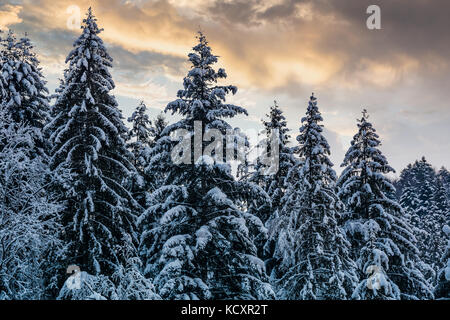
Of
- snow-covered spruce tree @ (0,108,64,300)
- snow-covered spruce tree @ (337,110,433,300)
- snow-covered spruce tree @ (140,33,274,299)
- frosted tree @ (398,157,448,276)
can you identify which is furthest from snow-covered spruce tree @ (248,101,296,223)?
frosted tree @ (398,157,448,276)

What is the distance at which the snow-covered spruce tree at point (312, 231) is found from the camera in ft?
63.6

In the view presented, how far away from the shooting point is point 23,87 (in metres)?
23.0

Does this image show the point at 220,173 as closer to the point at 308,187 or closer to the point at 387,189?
the point at 308,187

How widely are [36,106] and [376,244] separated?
75.2 ft

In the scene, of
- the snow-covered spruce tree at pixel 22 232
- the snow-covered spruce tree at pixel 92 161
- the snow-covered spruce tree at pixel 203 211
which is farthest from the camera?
the snow-covered spruce tree at pixel 92 161

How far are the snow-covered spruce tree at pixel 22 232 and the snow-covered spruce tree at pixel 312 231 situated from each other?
39.8 ft

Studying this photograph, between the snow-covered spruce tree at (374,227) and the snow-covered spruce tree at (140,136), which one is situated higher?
the snow-covered spruce tree at (140,136)

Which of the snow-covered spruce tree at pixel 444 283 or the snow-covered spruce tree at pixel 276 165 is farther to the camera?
the snow-covered spruce tree at pixel 276 165

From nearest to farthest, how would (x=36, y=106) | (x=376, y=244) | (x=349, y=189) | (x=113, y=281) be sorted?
(x=113, y=281), (x=376, y=244), (x=349, y=189), (x=36, y=106)

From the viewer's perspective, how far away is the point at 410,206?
164ft

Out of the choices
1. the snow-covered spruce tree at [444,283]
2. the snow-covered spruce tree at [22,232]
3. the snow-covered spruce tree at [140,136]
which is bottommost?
the snow-covered spruce tree at [444,283]

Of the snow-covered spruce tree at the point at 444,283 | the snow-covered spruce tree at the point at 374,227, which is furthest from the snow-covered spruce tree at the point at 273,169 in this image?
the snow-covered spruce tree at the point at 444,283

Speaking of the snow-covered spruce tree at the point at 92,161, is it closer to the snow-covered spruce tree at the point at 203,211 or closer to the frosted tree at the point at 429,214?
the snow-covered spruce tree at the point at 203,211
